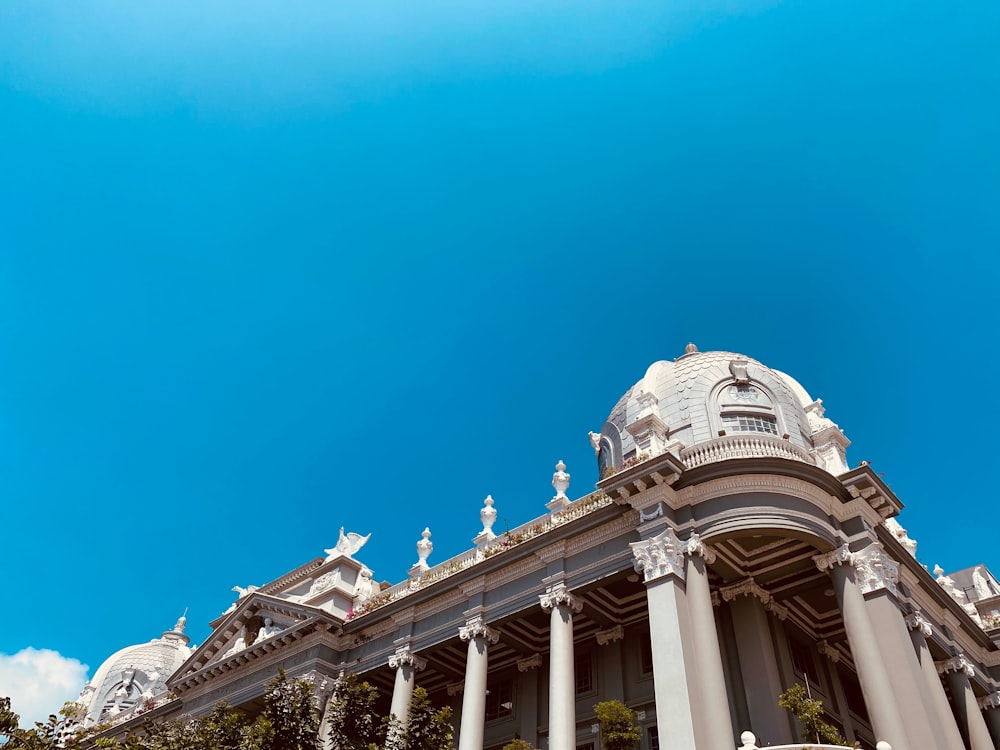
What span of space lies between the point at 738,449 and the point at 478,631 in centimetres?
1075

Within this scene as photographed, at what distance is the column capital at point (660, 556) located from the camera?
73.0ft

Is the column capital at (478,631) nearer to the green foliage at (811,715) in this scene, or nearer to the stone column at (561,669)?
the stone column at (561,669)

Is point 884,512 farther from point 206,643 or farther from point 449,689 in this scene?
point 206,643

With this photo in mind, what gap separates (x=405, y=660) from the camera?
95.8 feet

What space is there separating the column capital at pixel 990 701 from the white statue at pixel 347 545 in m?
26.4

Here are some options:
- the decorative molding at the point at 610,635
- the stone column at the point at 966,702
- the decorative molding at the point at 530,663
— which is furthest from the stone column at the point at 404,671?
the stone column at the point at 966,702

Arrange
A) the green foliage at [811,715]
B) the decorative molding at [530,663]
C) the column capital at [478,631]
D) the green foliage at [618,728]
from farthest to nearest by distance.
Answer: the decorative molding at [530,663] < the column capital at [478,631] < the green foliage at [618,728] < the green foliage at [811,715]

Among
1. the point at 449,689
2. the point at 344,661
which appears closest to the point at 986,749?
the point at 449,689

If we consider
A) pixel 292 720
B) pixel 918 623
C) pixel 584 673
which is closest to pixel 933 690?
pixel 918 623

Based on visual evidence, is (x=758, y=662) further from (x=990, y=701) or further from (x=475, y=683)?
(x=990, y=701)

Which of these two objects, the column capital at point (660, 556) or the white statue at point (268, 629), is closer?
the column capital at point (660, 556)

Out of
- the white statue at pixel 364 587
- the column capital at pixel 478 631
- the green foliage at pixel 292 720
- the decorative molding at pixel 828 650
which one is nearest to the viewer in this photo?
the green foliage at pixel 292 720

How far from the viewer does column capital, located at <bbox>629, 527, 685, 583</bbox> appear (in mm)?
22250

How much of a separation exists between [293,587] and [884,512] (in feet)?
84.6
